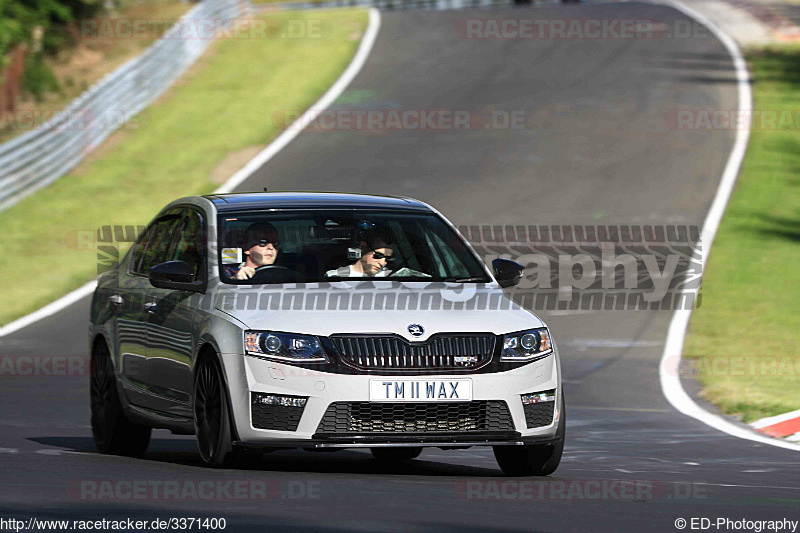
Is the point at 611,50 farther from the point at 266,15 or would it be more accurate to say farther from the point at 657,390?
the point at 657,390

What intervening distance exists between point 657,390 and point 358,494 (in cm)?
679

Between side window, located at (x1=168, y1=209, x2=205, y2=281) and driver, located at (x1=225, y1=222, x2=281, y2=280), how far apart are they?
25cm

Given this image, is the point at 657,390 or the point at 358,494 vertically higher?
the point at 358,494

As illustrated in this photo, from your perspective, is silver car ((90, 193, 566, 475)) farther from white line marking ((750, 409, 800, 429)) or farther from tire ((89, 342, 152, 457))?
white line marking ((750, 409, 800, 429))

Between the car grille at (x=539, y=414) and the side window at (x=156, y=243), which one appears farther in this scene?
the side window at (x=156, y=243)

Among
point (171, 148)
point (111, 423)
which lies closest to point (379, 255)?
point (111, 423)

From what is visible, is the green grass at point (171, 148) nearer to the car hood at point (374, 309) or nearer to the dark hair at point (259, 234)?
the dark hair at point (259, 234)

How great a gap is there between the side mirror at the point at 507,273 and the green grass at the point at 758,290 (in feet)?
12.6

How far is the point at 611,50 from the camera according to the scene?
36594 millimetres

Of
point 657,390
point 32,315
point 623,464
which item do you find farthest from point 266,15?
point 623,464

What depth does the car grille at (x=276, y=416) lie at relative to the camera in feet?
26.6

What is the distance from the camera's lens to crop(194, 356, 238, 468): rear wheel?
8.23 m

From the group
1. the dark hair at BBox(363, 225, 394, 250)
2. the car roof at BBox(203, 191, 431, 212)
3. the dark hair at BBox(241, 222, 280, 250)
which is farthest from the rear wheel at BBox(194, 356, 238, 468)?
the dark hair at BBox(363, 225, 394, 250)

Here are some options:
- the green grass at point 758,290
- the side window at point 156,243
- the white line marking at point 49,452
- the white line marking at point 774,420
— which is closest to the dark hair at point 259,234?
the side window at point 156,243
